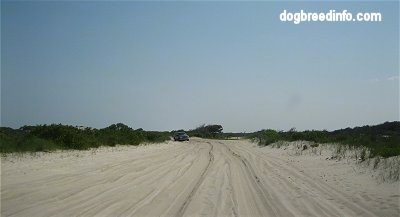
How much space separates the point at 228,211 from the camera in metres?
9.34

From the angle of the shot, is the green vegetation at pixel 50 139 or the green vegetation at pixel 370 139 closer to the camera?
the green vegetation at pixel 370 139

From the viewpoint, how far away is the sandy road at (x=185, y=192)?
932 cm

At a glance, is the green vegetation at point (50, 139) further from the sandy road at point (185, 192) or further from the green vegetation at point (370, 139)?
the green vegetation at point (370, 139)

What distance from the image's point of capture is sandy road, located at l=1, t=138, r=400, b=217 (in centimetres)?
932

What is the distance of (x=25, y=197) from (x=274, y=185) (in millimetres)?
7320

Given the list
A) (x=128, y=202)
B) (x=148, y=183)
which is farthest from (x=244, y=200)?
(x=148, y=183)

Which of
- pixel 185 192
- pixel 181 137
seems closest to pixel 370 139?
pixel 185 192

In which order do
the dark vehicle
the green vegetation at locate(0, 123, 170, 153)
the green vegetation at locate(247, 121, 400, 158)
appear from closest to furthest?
the green vegetation at locate(247, 121, 400, 158)
the green vegetation at locate(0, 123, 170, 153)
the dark vehicle

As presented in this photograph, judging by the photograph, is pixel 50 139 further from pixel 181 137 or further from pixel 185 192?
pixel 181 137

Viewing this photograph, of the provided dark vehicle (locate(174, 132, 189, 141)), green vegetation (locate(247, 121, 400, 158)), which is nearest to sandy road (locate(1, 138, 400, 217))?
green vegetation (locate(247, 121, 400, 158))

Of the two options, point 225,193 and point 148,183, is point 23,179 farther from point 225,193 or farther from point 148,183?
point 225,193

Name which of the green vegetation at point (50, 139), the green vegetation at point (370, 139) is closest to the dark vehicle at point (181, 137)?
the green vegetation at point (370, 139)

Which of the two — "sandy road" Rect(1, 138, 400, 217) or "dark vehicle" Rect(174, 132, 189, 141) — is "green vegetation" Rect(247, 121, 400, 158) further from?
"dark vehicle" Rect(174, 132, 189, 141)

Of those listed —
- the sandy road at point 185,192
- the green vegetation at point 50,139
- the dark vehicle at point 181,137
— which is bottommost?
the sandy road at point 185,192
